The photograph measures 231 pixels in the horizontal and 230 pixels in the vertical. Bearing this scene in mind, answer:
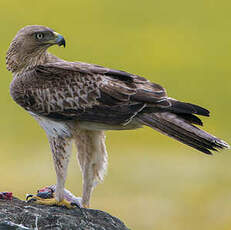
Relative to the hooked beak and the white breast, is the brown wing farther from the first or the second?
the hooked beak

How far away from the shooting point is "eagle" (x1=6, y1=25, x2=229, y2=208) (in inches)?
414

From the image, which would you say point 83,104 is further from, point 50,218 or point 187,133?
point 50,218

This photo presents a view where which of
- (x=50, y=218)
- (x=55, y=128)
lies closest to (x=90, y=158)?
(x=55, y=128)

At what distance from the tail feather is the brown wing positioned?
29 centimetres

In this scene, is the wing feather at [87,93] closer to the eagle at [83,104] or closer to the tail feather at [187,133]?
the eagle at [83,104]

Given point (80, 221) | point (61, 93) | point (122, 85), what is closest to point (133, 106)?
point (122, 85)

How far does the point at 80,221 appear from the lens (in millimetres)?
10648

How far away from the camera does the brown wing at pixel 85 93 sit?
1063 centimetres

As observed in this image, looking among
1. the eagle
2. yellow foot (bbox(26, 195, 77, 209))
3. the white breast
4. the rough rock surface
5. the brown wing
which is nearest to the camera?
the rough rock surface

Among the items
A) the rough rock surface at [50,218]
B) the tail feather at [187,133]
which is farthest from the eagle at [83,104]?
the rough rock surface at [50,218]

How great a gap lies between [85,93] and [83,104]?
19 cm

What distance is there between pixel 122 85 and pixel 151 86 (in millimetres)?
472

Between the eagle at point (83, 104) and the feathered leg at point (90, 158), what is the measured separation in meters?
0.02

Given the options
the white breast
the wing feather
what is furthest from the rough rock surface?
the wing feather
